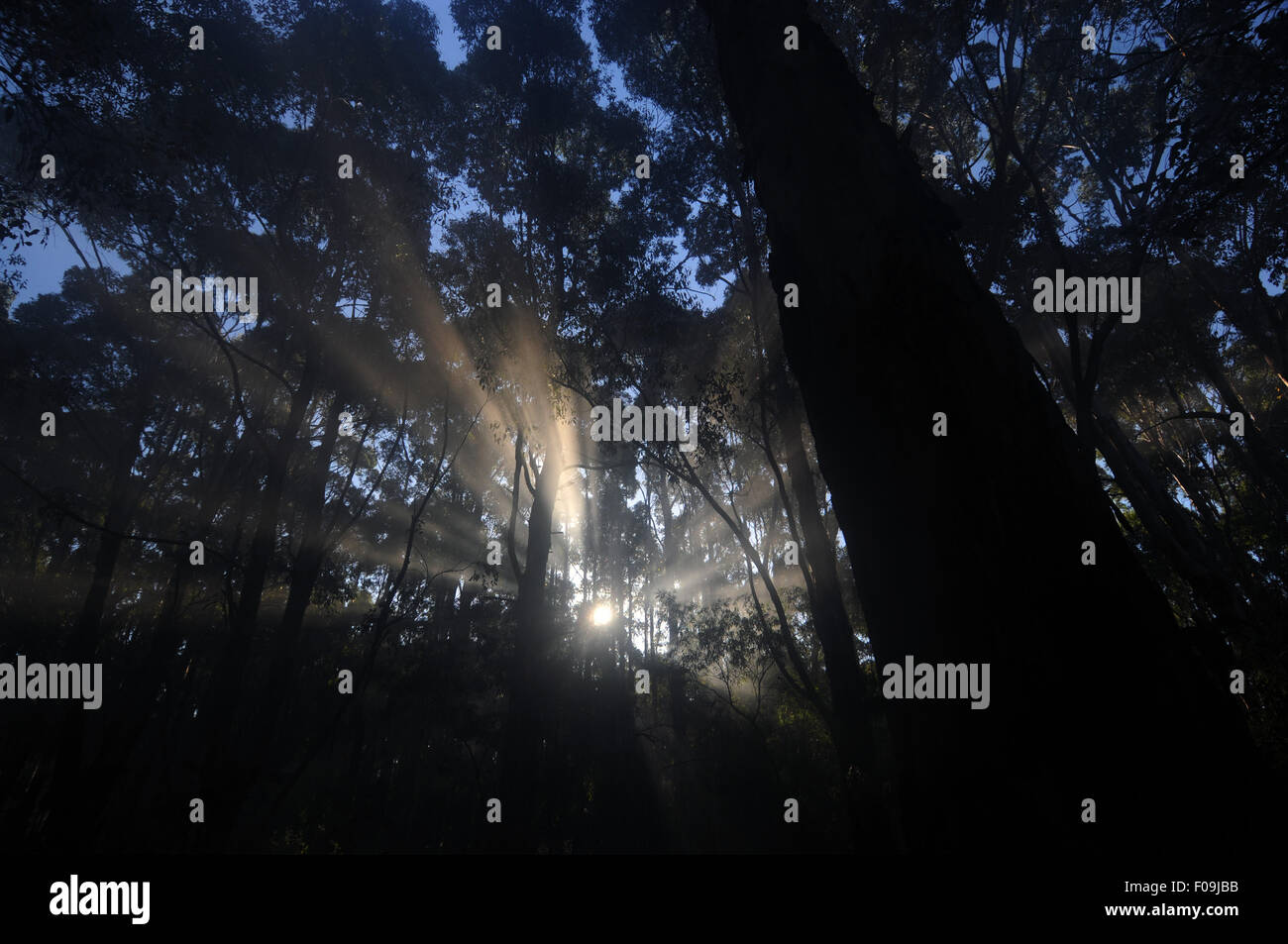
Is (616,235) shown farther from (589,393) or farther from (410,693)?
(410,693)

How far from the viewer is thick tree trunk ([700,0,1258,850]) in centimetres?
101

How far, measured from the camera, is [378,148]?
11727 millimetres

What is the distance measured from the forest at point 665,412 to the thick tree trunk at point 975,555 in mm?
11

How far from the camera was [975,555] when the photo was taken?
4.03ft

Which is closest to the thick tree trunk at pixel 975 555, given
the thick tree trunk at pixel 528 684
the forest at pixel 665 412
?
Result: the forest at pixel 665 412

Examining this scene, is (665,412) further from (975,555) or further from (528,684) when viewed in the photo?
(975,555)

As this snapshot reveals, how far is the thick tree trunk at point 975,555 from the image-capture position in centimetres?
101

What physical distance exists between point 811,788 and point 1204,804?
17.3 m

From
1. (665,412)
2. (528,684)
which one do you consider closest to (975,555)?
(665,412)

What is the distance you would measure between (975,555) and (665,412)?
28.5 ft

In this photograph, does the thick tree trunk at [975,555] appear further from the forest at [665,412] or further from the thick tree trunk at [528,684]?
the thick tree trunk at [528,684]

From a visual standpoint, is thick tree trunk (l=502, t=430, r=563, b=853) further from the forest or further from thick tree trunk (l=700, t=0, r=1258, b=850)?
thick tree trunk (l=700, t=0, r=1258, b=850)
